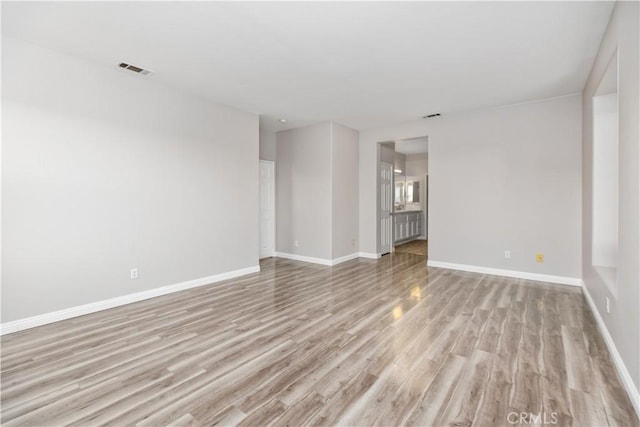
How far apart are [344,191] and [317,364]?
4.30 metres

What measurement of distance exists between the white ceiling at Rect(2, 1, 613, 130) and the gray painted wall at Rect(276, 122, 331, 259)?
173 centimetres

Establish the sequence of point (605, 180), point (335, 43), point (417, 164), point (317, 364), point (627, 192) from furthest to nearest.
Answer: point (417, 164) < point (605, 180) < point (335, 43) < point (317, 364) < point (627, 192)

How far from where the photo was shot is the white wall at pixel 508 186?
14.6 feet

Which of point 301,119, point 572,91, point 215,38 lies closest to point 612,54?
point 572,91

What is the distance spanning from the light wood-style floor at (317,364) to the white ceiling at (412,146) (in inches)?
183

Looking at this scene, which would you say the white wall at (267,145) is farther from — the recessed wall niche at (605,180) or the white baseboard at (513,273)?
the recessed wall niche at (605,180)

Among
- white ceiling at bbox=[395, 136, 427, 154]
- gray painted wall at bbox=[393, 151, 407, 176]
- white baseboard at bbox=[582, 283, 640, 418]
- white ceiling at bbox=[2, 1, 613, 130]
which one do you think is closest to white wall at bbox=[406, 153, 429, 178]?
gray painted wall at bbox=[393, 151, 407, 176]

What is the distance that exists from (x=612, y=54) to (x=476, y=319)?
8.62 ft

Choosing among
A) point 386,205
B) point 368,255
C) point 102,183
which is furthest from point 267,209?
point 102,183

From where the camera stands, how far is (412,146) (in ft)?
27.0

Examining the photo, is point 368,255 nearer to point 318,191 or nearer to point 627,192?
point 318,191

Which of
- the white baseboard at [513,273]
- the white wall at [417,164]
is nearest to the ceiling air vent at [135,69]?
the white baseboard at [513,273]

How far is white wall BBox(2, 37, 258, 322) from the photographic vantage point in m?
2.90

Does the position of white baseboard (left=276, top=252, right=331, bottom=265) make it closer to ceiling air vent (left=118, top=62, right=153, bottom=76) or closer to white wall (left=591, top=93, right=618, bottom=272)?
white wall (left=591, top=93, right=618, bottom=272)
